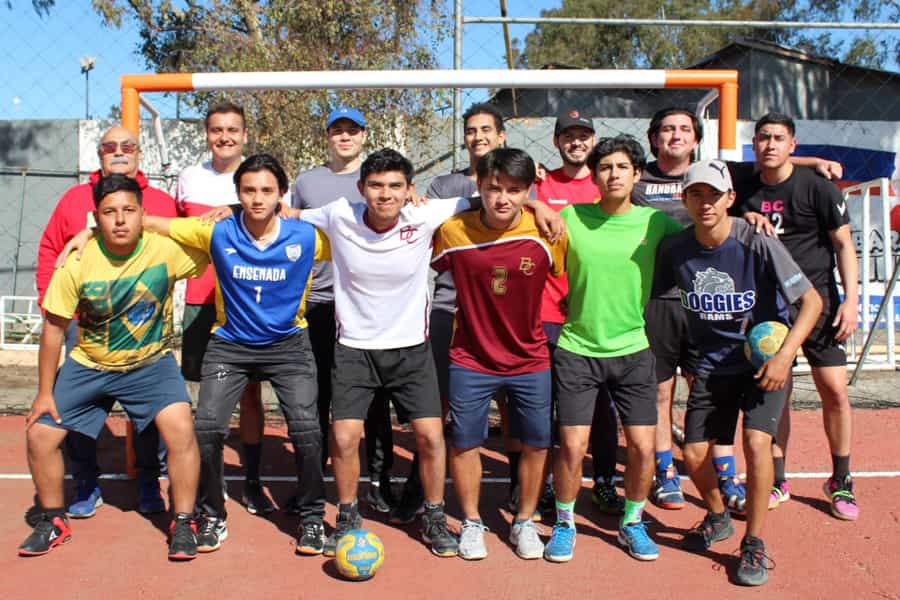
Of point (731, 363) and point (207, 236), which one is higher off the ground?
point (207, 236)

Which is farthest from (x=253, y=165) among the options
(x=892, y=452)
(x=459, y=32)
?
(x=892, y=452)

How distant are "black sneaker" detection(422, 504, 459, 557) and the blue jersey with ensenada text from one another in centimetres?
113

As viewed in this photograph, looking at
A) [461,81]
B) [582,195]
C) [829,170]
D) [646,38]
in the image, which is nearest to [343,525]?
[582,195]

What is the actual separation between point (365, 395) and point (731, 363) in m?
1.76

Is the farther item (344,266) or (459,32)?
(459,32)

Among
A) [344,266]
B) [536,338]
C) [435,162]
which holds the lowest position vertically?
[536,338]

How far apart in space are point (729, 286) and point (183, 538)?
2.82 meters

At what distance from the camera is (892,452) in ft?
18.4

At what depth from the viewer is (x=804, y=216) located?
14.4ft

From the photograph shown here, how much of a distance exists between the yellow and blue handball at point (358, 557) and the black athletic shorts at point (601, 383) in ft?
3.48

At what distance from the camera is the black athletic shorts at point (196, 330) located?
4695 millimetres

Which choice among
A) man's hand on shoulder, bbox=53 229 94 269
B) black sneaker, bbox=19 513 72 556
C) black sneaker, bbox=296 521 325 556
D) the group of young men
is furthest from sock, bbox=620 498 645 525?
man's hand on shoulder, bbox=53 229 94 269

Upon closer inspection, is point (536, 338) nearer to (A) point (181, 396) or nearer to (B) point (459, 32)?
(A) point (181, 396)

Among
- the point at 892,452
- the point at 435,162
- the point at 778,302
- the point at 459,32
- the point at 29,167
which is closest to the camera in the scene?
the point at 778,302
